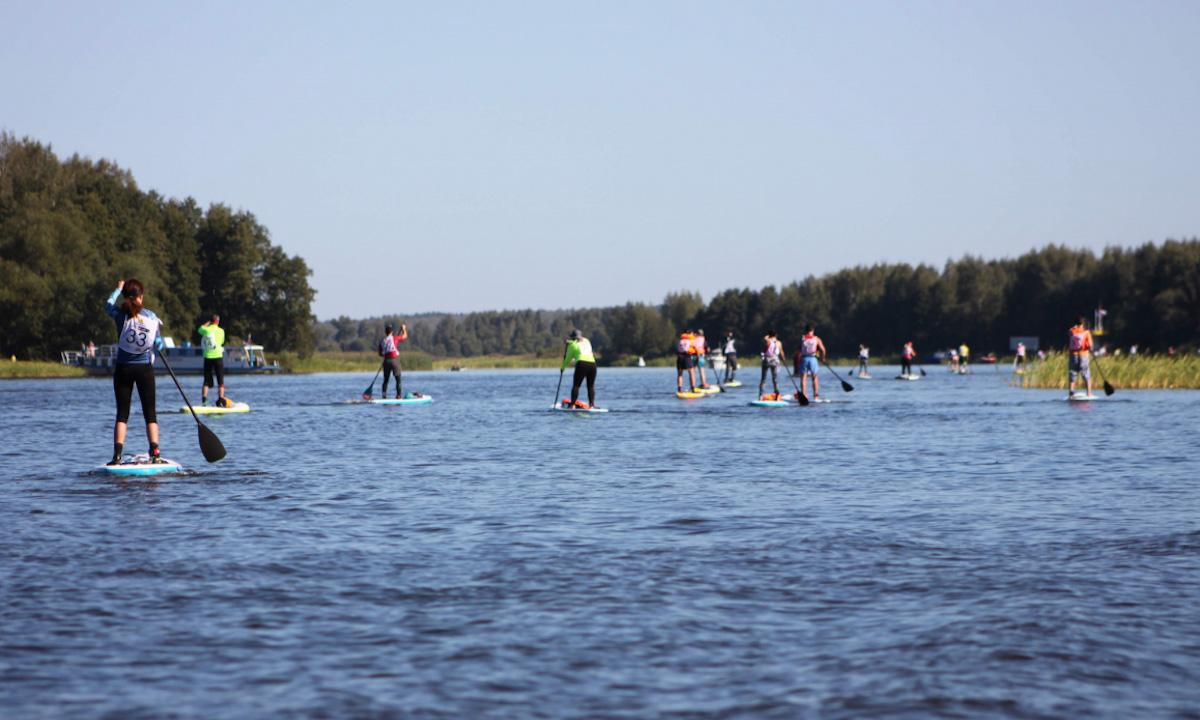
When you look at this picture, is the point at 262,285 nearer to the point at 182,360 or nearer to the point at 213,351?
the point at 182,360

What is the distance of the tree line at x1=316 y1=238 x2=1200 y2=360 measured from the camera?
111m

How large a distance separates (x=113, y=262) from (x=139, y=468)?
80095 millimetres

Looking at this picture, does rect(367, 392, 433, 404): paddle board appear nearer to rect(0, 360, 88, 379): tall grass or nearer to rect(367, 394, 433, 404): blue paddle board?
rect(367, 394, 433, 404): blue paddle board

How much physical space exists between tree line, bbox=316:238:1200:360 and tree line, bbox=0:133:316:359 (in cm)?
7768

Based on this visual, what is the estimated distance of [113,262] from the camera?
8644 centimetres

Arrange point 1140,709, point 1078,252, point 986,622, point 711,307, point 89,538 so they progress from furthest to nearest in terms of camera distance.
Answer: point 711,307
point 1078,252
point 89,538
point 986,622
point 1140,709

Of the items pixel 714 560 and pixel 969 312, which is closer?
pixel 714 560

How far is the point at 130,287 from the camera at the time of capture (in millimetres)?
12500

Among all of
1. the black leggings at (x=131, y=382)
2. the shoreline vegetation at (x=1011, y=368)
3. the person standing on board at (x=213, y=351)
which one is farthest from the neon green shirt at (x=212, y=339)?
the shoreline vegetation at (x=1011, y=368)

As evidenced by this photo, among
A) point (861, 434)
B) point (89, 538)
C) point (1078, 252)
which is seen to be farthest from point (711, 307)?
point (89, 538)

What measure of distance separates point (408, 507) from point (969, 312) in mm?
139000

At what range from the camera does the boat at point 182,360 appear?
80488 mm

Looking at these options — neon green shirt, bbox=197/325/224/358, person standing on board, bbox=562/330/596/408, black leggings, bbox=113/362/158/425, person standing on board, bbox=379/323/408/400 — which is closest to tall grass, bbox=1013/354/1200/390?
person standing on board, bbox=562/330/596/408

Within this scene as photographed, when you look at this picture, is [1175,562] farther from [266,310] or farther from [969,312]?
[969,312]
